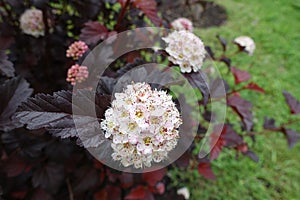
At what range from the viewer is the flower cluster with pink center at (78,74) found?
3.16 ft

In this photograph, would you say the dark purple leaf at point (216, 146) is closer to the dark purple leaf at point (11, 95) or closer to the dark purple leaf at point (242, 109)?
the dark purple leaf at point (242, 109)

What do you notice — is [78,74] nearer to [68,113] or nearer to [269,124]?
[68,113]

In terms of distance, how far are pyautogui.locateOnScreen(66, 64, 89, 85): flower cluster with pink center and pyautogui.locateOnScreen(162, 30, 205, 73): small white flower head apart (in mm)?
259

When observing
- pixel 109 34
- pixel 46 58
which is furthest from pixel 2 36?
pixel 109 34

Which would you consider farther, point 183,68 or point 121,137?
point 183,68

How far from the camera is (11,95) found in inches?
41.8

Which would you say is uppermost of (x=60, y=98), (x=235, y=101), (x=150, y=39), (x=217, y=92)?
(x=60, y=98)

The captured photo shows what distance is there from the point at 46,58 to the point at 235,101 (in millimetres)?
810

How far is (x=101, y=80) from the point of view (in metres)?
0.92

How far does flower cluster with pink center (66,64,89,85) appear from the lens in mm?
963

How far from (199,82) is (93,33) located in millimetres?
443

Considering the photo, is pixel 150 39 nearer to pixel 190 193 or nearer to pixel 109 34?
pixel 109 34

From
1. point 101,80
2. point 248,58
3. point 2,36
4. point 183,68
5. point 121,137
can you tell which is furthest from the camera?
point 248,58

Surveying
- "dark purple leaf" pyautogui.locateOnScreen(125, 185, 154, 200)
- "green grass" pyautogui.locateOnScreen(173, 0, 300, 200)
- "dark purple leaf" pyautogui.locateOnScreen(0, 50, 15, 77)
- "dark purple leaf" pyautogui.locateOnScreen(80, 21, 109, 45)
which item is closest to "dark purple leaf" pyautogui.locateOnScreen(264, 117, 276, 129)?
"green grass" pyautogui.locateOnScreen(173, 0, 300, 200)
